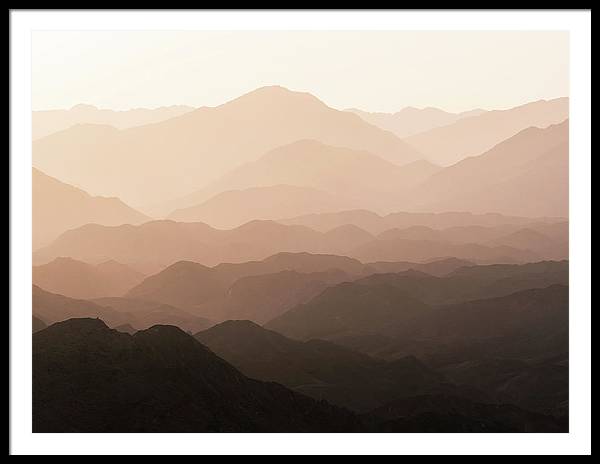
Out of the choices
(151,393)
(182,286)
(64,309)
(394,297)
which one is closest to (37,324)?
(64,309)

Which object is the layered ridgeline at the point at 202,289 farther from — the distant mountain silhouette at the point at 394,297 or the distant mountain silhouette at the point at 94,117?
the distant mountain silhouette at the point at 94,117

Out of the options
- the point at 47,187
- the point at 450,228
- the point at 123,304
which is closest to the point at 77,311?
the point at 123,304

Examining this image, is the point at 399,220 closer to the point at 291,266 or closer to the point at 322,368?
the point at 291,266

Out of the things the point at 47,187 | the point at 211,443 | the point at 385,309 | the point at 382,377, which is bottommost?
the point at 211,443

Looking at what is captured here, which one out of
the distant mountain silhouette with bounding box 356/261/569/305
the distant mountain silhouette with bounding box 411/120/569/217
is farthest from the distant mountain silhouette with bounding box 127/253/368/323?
the distant mountain silhouette with bounding box 411/120/569/217

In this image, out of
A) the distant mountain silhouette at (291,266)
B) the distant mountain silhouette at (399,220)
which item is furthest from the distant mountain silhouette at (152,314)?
the distant mountain silhouette at (399,220)

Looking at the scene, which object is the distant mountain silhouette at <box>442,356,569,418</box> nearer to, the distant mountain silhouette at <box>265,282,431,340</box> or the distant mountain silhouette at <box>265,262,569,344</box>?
the distant mountain silhouette at <box>265,262,569,344</box>

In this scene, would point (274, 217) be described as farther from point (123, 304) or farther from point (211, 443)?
point (211, 443)
